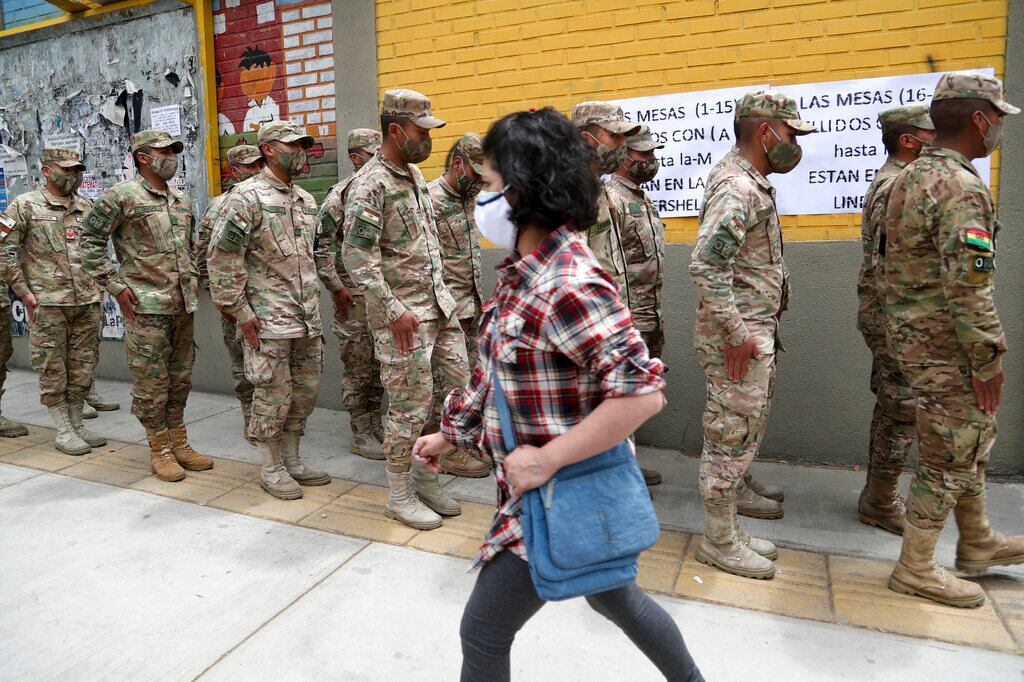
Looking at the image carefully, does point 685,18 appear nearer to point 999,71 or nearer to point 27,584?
point 999,71

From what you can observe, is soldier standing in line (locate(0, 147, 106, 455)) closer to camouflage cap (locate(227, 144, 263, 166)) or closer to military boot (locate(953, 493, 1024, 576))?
camouflage cap (locate(227, 144, 263, 166))

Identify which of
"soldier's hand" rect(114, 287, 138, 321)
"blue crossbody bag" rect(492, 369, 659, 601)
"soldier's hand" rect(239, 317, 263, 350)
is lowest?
"blue crossbody bag" rect(492, 369, 659, 601)

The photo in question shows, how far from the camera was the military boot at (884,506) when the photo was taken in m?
3.69

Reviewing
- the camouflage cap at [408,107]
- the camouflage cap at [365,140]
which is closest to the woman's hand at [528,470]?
the camouflage cap at [408,107]

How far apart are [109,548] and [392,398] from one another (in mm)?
1552

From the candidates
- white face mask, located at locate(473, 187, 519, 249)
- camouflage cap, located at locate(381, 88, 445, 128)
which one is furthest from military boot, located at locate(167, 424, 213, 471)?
white face mask, located at locate(473, 187, 519, 249)

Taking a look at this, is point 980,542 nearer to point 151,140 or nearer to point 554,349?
point 554,349

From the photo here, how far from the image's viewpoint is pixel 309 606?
3.00 metres

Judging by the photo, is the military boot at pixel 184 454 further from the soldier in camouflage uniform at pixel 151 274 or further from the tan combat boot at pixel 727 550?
the tan combat boot at pixel 727 550

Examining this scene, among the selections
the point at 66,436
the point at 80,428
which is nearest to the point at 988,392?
the point at 66,436

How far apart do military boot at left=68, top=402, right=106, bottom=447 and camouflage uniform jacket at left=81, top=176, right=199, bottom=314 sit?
135 centimetres

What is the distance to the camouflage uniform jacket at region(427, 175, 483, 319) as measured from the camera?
469 centimetres

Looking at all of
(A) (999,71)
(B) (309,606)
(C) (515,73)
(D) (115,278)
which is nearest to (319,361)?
(D) (115,278)

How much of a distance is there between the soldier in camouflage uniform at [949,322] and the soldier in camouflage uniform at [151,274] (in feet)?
13.4
